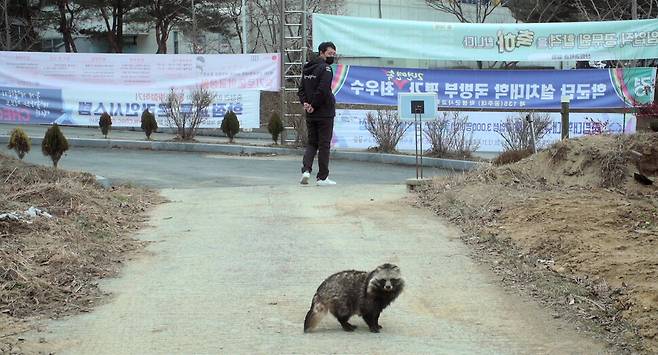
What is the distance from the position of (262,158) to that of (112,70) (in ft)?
19.2

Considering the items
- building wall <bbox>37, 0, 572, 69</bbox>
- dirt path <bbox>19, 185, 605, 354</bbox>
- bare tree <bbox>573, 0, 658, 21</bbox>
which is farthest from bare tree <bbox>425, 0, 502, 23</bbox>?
dirt path <bbox>19, 185, 605, 354</bbox>

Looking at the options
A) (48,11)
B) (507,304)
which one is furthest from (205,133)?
(48,11)

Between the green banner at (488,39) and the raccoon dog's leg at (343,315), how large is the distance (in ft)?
39.1

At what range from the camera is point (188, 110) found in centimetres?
1839

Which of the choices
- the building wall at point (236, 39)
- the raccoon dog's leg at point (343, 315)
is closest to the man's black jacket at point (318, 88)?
the raccoon dog's leg at point (343, 315)

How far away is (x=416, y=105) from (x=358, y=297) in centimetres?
594

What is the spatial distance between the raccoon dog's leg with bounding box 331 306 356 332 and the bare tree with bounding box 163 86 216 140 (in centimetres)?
1376

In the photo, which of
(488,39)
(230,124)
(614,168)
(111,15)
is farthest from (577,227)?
(111,15)

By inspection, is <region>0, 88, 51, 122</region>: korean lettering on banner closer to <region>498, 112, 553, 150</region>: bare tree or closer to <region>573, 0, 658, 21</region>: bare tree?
<region>498, 112, 553, 150</region>: bare tree

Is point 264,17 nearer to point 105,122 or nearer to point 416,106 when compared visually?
point 105,122

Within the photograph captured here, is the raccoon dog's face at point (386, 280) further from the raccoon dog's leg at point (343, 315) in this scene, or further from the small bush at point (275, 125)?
the small bush at point (275, 125)

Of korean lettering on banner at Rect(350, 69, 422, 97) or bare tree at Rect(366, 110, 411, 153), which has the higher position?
korean lettering on banner at Rect(350, 69, 422, 97)

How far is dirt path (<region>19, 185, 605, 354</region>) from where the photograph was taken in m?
4.71

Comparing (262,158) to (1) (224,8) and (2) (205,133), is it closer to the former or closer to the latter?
(2) (205,133)
